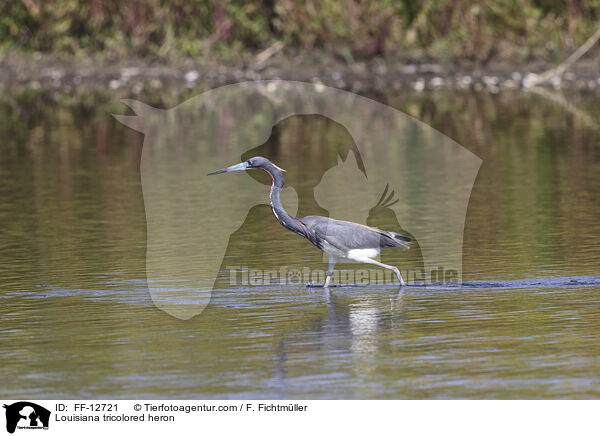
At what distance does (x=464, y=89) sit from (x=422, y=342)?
24893 mm

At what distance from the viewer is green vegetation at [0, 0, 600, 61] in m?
35.4

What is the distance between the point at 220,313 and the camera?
395 inches

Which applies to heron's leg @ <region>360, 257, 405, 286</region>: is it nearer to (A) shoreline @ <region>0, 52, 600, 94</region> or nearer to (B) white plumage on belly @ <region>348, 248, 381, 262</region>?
(B) white plumage on belly @ <region>348, 248, 381, 262</region>

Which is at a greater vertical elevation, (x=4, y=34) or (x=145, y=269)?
(x=4, y=34)

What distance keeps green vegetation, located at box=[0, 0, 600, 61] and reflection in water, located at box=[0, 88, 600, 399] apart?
59.9ft

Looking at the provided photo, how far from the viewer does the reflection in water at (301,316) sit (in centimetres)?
807

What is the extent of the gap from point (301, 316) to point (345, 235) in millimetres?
985

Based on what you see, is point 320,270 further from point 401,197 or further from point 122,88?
point 122,88

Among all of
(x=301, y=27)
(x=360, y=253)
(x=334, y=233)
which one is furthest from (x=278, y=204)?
(x=301, y=27)

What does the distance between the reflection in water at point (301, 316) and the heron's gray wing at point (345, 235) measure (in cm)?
41

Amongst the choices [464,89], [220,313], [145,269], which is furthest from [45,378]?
[464,89]
